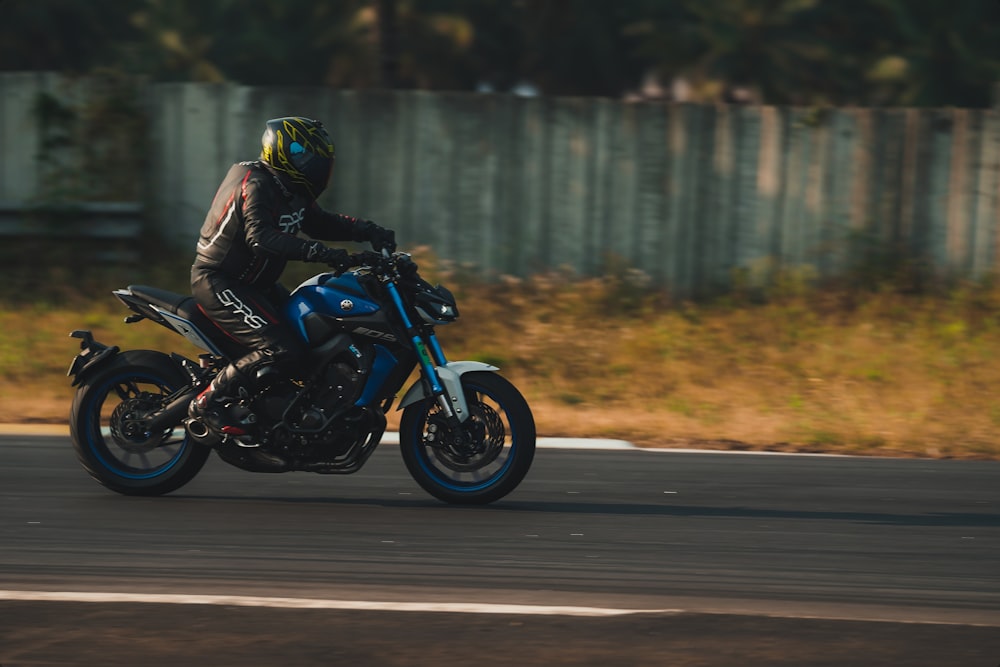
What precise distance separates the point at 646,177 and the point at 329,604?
9.73 m

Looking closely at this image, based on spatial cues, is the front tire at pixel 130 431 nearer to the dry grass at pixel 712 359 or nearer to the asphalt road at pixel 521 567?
the asphalt road at pixel 521 567

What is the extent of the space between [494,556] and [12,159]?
34.2ft

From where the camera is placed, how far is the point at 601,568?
21.1 feet

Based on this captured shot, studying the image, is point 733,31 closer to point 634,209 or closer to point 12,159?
point 634,209

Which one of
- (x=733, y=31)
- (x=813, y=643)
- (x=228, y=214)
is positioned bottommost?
(x=813, y=643)

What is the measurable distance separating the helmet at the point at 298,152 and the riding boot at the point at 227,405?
3.44 feet

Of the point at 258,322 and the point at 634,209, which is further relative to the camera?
the point at 634,209

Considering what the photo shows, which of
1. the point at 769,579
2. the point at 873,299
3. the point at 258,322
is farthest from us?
the point at 873,299

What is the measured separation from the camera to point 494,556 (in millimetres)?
6617

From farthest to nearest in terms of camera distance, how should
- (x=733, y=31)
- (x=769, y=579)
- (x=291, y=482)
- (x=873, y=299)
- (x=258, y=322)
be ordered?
(x=733, y=31) → (x=873, y=299) → (x=291, y=482) → (x=258, y=322) → (x=769, y=579)

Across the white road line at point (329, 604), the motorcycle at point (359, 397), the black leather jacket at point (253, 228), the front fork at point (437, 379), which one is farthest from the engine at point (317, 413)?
the white road line at point (329, 604)

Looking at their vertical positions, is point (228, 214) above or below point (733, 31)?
below

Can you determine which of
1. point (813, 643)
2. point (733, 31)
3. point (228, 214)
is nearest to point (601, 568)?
point (813, 643)

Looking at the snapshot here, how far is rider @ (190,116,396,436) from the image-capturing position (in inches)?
294
